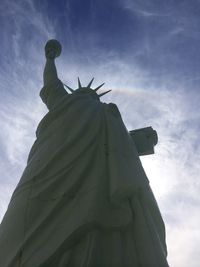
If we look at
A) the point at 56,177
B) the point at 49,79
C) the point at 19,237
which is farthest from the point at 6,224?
the point at 49,79

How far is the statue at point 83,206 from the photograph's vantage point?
4.23 m

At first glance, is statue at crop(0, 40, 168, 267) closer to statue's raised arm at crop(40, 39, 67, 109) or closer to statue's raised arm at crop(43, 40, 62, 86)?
statue's raised arm at crop(40, 39, 67, 109)

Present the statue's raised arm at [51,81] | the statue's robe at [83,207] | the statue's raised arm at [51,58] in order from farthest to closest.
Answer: the statue's raised arm at [51,58], the statue's raised arm at [51,81], the statue's robe at [83,207]

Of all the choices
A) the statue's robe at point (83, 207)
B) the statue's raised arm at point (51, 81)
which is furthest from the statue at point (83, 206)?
the statue's raised arm at point (51, 81)

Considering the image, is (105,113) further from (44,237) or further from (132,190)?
(44,237)

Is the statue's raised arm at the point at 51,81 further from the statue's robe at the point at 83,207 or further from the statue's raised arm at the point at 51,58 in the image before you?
the statue's robe at the point at 83,207

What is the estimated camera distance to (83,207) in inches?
185

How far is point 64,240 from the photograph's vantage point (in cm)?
425

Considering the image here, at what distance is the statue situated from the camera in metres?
4.23

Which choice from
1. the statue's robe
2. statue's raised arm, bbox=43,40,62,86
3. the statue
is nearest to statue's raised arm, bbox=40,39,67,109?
statue's raised arm, bbox=43,40,62,86

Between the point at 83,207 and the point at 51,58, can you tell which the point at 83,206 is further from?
the point at 51,58

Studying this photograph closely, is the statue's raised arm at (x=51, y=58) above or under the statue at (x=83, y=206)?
above

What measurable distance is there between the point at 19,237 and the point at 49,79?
476 centimetres

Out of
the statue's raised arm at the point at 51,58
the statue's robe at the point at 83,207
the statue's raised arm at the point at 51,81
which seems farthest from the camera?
the statue's raised arm at the point at 51,58
